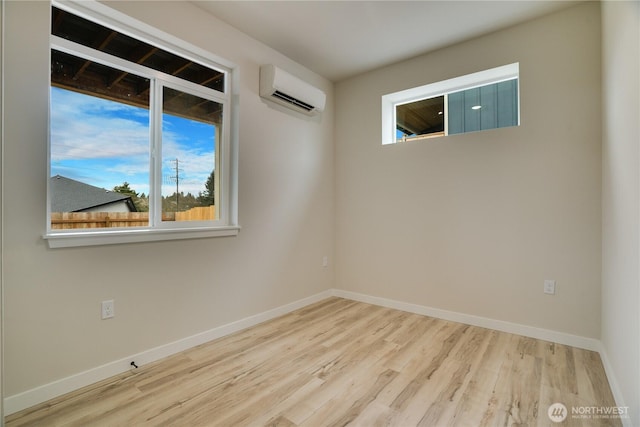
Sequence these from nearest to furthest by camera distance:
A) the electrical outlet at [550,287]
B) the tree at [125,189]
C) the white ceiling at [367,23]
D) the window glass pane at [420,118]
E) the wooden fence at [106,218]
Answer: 1. the wooden fence at [106,218]
2. the tree at [125,189]
3. the white ceiling at [367,23]
4. the electrical outlet at [550,287]
5. the window glass pane at [420,118]

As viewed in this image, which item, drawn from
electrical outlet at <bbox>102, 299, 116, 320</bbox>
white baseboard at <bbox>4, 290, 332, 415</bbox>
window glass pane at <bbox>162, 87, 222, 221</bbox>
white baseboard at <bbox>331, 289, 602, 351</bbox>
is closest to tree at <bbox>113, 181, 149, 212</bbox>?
window glass pane at <bbox>162, 87, 222, 221</bbox>

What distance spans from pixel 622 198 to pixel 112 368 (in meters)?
3.21

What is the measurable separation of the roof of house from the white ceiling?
1.61 meters

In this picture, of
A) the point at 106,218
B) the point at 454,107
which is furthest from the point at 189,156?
the point at 454,107

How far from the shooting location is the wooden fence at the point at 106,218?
6.12 feet

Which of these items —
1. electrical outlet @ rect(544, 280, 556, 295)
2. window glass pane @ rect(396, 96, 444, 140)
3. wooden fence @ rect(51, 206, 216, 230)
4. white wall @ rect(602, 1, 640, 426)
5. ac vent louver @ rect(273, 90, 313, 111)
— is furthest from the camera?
window glass pane @ rect(396, 96, 444, 140)

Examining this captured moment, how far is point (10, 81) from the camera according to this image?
1.60 metres

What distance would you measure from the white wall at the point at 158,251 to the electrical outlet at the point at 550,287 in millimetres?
2168

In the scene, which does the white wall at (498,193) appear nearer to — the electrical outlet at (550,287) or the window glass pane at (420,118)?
the electrical outlet at (550,287)

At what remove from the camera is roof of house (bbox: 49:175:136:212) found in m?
1.84

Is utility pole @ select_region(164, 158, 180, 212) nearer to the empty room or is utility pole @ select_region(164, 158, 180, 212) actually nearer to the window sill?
the empty room

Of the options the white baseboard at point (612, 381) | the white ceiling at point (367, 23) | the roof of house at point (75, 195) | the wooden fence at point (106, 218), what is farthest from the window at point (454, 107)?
the roof of house at point (75, 195)

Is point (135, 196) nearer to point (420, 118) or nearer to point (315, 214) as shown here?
point (315, 214)

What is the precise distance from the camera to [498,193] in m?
2.72
